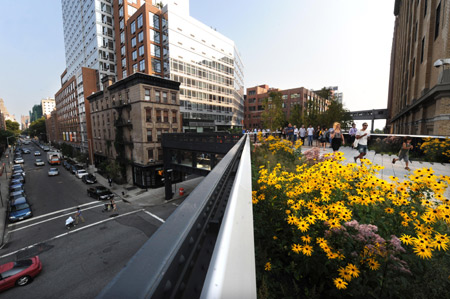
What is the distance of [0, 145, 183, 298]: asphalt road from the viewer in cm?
1066

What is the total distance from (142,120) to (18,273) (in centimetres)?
2059

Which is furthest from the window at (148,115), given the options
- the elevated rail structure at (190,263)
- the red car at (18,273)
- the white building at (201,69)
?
the elevated rail structure at (190,263)

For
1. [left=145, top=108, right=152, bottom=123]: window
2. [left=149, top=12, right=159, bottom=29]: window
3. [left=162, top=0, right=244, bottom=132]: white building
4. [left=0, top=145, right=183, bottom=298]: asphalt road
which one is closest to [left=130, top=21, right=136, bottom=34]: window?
[left=149, top=12, right=159, bottom=29]: window

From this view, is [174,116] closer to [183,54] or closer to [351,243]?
[183,54]

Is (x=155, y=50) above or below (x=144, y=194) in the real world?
above

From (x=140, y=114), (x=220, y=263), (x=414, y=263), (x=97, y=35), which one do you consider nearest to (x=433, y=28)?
(x=414, y=263)

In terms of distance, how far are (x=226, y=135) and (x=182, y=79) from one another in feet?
87.9

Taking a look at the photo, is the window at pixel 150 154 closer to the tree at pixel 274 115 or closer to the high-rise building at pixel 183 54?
the high-rise building at pixel 183 54

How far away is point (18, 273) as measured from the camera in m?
10.8

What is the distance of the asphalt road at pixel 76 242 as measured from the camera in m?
10.7

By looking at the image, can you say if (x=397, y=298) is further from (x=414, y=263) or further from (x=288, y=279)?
(x=288, y=279)

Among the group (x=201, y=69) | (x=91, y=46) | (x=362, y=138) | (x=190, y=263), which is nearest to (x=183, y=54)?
(x=201, y=69)

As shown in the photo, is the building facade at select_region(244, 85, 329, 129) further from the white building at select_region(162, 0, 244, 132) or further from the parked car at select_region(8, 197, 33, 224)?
the parked car at select_region(8, 197, 33, 224)

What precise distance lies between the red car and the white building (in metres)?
31.2
